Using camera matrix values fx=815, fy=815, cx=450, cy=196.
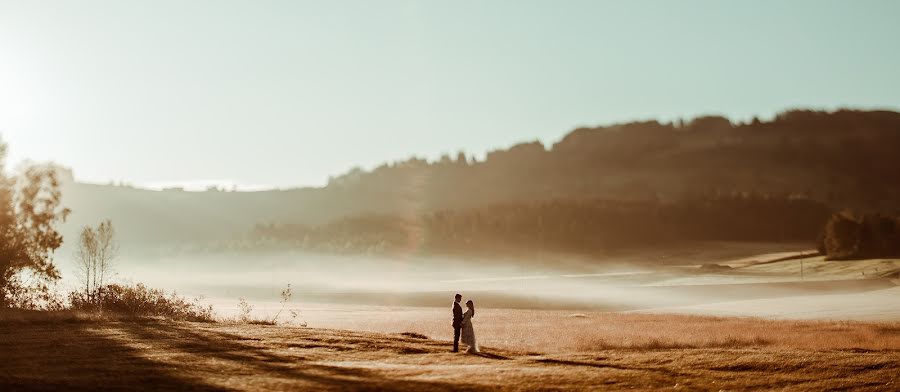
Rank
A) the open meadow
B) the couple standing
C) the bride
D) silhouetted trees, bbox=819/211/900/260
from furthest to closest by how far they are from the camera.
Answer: silhouetted trees, bbox=819/211/900/260 < the bride < the couple standing < the open meadow

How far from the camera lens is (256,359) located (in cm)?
3338

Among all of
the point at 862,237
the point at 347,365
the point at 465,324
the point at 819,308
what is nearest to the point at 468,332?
the point at 465,324

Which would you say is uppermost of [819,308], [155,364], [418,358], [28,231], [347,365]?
[28,231]

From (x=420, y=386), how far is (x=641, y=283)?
152 meters

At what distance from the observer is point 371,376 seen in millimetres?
29312

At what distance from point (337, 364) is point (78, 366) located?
963 centimetres

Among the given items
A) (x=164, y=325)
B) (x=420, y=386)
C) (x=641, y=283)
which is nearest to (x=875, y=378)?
(x=420, y=386)

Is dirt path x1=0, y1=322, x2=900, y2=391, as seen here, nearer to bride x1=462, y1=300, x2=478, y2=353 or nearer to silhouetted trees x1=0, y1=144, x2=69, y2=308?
bride x1=462, y1=300, x2=478, y2=353

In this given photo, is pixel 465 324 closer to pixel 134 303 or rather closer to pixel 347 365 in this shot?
pixel 347 365

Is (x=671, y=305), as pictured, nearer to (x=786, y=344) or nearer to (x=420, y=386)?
(x=786, y=344)

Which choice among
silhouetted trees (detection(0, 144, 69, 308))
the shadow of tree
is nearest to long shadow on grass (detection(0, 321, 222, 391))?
the shadow of tree

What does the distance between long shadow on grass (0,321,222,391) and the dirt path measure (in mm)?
41

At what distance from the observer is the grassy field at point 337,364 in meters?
27.9

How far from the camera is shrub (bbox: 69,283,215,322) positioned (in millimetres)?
55594
